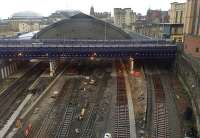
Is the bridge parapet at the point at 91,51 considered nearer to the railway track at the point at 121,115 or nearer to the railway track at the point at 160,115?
the railway track at the point at 121,115

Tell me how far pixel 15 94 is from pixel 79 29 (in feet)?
118

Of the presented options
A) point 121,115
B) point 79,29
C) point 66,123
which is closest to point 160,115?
point 121,115

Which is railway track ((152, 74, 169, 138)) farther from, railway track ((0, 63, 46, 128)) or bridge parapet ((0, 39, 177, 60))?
railway track ((0, 63, 46, 128))

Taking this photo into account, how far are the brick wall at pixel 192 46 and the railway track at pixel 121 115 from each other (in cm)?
1414

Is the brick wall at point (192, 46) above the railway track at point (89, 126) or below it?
above

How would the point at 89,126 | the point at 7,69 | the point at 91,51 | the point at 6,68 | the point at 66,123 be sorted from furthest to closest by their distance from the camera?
the point at 7,69
the point at 6,68
the point at 91,51
the point at 66,123
the point at 89,126

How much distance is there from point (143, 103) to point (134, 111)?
9.93 ft

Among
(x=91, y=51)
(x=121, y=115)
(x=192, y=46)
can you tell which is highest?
(x=192, y=46)

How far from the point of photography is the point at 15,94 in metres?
43.3

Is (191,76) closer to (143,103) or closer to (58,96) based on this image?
(143,103)

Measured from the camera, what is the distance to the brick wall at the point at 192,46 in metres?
42.9

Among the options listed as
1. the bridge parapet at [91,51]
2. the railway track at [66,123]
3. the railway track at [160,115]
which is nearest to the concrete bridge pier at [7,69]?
the bridge parapet at [91,51]

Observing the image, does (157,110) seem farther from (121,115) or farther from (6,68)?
(6,68)

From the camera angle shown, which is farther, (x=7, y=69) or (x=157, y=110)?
(x=7, y=69)
